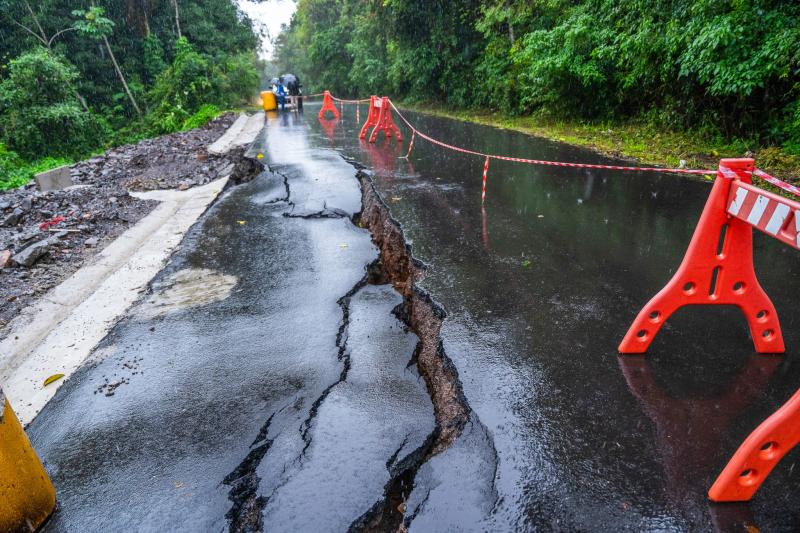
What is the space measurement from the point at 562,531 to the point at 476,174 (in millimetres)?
7165

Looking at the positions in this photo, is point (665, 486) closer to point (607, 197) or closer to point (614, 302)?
point (614, 302)

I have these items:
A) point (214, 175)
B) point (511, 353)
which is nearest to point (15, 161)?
point (214, 175)

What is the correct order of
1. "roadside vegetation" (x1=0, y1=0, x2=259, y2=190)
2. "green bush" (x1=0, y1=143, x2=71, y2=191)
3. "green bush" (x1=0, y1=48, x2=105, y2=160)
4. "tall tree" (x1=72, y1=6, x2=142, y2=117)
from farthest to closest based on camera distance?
1. "tall tree" (x1=72, y1=6, x2=142, y2=117)
2. "roadside vegetation" (x1=0, y1=0, x2=259, y2=190)
3. "green bush" (x1=0, y1=48, x2=105, y2=160)
4. "green bush" (x1=0, y1=143, x2=71, y2=191)

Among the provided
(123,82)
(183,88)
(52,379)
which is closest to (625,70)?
(52,379)

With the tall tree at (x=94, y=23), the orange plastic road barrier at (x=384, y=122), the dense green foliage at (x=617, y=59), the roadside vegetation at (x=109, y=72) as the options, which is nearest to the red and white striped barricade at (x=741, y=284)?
the dense green foliage at (x=617, y=59)

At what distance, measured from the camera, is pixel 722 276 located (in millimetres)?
3064

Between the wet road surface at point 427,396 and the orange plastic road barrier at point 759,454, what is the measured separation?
3.2 inches

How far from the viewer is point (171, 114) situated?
23891 millimetres

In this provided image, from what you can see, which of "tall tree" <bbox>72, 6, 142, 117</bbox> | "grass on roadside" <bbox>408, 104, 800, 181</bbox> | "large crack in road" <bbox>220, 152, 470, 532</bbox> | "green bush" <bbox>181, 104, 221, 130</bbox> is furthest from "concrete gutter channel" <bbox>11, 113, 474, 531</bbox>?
"tall tree" <bbox>72, 6, 142, 117</bbox>

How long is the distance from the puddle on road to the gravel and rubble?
126 cm

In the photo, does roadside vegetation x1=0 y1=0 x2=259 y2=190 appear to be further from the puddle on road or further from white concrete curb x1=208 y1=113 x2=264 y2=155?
the puddle on road

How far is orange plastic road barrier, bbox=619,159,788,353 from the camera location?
9.25 ft

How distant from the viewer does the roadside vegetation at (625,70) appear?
7895 mm

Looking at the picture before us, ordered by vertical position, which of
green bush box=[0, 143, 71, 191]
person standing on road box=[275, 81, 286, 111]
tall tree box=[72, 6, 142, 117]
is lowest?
green bush box=[0, 143, 71, 191]
